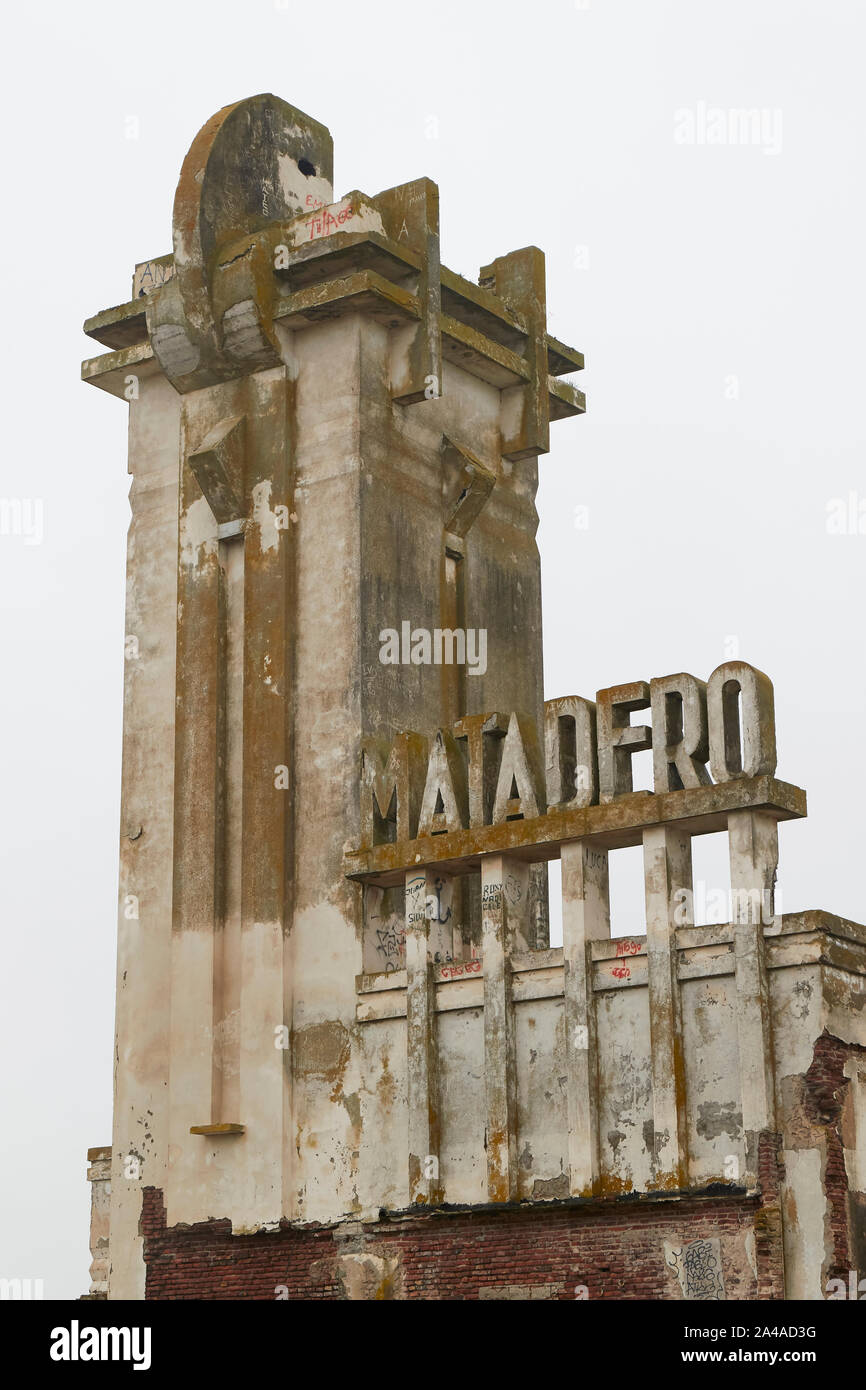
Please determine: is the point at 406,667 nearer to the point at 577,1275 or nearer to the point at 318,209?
the point at 318,209

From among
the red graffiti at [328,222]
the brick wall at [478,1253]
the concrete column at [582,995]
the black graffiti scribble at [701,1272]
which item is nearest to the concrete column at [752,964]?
the brick wall at [478,1253]

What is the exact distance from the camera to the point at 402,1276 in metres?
22.6

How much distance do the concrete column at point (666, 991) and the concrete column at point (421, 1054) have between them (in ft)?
8.79

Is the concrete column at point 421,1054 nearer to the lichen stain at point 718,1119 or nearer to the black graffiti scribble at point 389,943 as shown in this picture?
the black graffiti scribble at point 389,943

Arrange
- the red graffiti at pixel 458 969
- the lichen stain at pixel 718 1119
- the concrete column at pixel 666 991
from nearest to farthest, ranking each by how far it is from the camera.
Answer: the lichen stain at pixel 718 1119
the concrete column at pixel 666 991
the red graffiti at pixel 458 969

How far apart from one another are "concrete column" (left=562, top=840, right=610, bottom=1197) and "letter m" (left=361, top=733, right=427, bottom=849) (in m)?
2.16

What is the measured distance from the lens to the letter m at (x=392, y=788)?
2388 cm

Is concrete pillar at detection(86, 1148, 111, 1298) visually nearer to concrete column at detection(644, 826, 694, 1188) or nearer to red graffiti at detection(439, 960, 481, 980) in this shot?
red graffiti at detection(439, 960, 481, 980)

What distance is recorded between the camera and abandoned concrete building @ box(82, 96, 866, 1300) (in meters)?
20.9

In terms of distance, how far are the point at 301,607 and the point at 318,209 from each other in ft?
16.1

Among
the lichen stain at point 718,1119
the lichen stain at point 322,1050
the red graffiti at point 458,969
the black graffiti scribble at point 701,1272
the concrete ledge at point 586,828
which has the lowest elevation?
the black graffiti scribble at point 701,1272

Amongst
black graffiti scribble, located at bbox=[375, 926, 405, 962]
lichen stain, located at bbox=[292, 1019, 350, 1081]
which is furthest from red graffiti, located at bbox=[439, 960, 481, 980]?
lichen stain, located at bbox=[292, 1019, 350, 1081]

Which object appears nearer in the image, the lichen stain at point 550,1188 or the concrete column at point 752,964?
the concrete column at point 752,964
